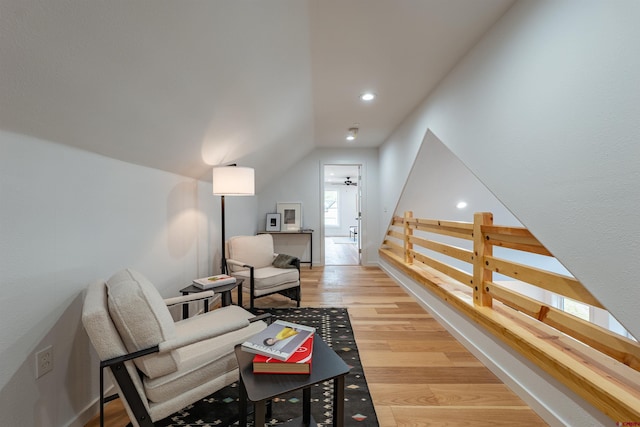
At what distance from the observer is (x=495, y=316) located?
1.95m

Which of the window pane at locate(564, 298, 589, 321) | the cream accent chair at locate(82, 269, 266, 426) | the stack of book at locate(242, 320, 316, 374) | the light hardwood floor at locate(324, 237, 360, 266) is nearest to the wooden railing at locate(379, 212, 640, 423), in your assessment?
the stack of book at locate(242, 320, 316, 374)

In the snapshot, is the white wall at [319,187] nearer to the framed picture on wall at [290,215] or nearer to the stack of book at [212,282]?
the framed picture on wall at [290,215]

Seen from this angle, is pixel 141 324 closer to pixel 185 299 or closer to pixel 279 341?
pixel 279 341

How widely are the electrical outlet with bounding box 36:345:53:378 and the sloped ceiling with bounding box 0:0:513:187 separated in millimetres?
965

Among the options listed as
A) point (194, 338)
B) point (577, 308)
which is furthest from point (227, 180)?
point (577, 308)

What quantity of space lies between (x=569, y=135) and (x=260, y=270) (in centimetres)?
291

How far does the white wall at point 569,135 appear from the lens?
Result: 3.67ft

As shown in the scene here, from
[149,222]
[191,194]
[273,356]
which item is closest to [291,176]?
[191,194]

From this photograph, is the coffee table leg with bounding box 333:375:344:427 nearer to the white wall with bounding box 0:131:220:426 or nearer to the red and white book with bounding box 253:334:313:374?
the red and white book with bounding box 253:334:313:374

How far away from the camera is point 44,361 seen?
1272 mm

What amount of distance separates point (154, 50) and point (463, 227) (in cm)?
243

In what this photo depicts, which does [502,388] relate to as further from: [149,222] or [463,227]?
[149,222]

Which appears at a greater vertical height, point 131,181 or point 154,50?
point 154,50

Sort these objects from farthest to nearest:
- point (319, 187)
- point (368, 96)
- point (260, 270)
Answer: point (319, 187) < point (260, 270) < point (368, 96)
